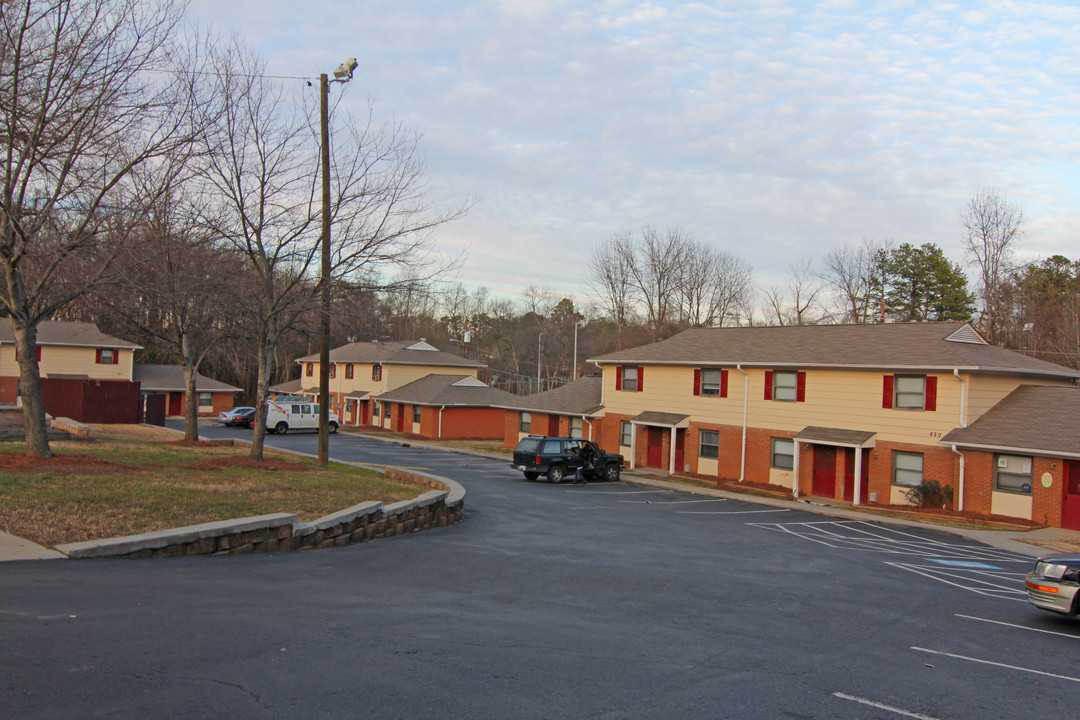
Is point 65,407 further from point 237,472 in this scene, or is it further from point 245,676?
point 245,676

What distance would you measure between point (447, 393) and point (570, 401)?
14764 mm

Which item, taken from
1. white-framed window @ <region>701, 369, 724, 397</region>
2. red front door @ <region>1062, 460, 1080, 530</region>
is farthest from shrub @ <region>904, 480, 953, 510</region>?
white-framed window @ <region>701, 369, 724, 397</region>

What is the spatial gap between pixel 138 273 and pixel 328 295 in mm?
4430

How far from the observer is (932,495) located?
27.7 metres

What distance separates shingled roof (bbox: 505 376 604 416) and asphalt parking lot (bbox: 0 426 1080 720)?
91.0ft

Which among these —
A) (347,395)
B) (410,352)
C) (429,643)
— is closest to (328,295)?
(429,643)

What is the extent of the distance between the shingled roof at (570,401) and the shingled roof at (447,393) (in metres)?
6.96

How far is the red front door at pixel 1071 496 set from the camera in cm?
2450

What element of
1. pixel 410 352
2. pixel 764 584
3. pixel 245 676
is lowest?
pixel 764 584

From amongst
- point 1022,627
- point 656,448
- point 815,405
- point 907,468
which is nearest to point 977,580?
point 1022,627

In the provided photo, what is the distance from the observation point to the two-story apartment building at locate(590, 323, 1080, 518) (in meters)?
28.4

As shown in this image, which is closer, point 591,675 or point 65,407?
point 591,675

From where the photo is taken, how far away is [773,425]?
33.8 m

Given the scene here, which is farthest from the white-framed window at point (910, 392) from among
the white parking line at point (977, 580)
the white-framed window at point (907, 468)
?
the white parking line at point (977, 580)
